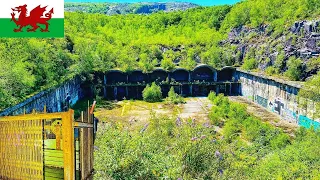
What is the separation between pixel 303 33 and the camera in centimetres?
3123

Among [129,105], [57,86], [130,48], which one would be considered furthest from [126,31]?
[57,86]

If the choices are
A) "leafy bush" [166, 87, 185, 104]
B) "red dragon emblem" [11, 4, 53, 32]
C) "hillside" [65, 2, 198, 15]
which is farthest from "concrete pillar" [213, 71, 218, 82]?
"hillside" [65, 2, 198, 15]

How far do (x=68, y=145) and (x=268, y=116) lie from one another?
23.0m

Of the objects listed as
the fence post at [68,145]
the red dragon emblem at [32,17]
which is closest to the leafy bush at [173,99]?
the red dragon emblem at [32,17]

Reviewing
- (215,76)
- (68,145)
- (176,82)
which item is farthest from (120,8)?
(68,145)

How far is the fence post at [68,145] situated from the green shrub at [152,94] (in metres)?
25.5

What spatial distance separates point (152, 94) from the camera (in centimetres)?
2953

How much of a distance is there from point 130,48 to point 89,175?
1455 inches

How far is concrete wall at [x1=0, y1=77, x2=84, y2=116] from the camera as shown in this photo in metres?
16.1

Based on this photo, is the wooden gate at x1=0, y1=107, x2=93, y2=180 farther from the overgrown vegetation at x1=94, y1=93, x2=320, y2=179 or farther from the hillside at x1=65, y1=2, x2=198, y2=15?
the hillside at x1=65, y1=2, x2=198, y2=15

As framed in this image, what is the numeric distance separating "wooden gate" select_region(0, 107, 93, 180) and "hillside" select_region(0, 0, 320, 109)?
11568 millimetres

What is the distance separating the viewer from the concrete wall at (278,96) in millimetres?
22281

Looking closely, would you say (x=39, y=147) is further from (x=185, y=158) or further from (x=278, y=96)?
(x=278, y=96)

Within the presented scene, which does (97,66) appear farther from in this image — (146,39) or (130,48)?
(146,39)
